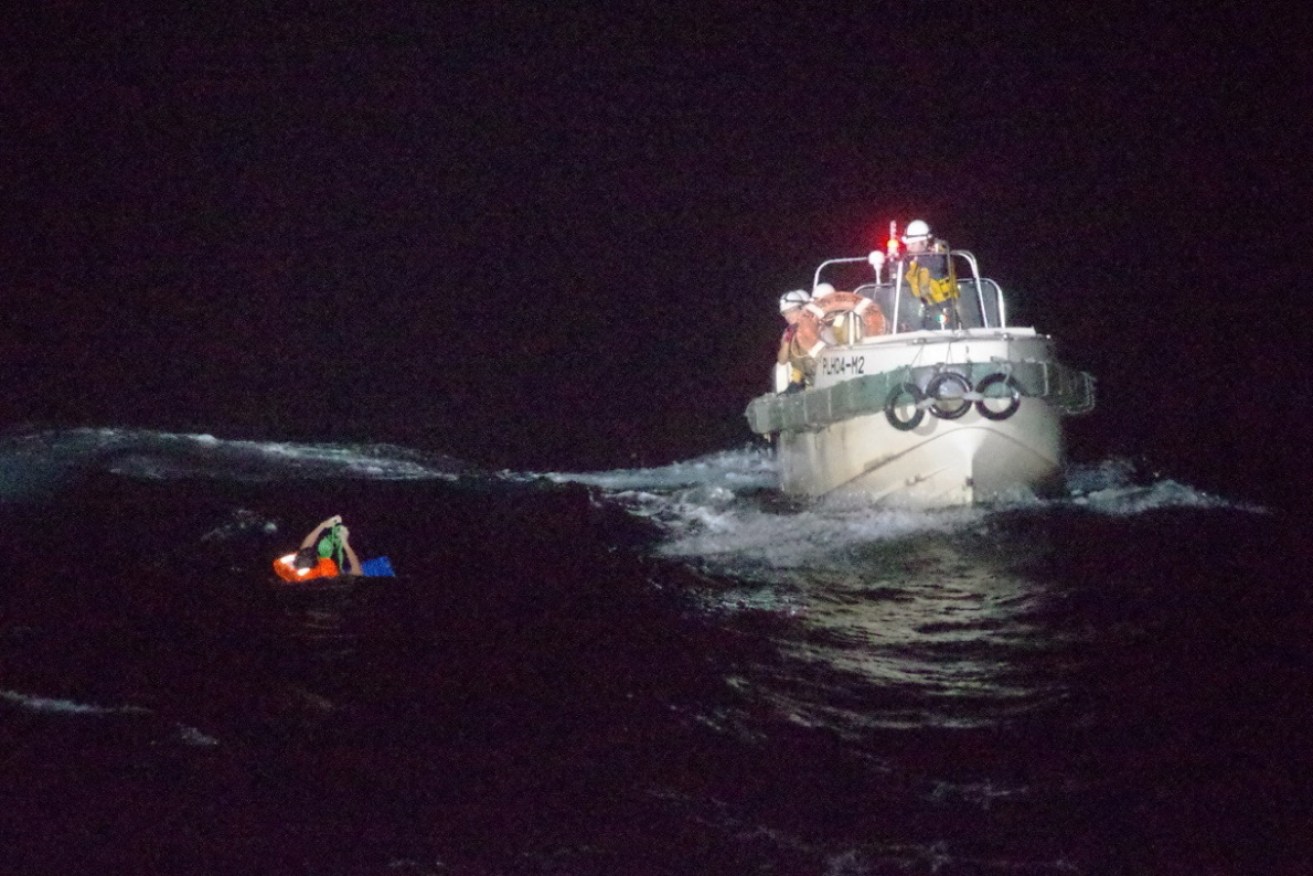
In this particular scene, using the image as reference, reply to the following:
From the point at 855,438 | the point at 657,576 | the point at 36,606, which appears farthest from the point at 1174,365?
the point at 36,606

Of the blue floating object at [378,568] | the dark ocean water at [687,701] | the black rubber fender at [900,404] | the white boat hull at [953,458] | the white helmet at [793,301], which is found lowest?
the dark ocean water at [687,701]

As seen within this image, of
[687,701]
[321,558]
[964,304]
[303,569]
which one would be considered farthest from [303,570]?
[964,304]

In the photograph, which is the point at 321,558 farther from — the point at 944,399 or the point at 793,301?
the point at 793,301

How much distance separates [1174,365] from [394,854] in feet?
133

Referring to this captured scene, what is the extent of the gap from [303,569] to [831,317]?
660cm

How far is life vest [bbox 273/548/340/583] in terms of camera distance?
491 inches

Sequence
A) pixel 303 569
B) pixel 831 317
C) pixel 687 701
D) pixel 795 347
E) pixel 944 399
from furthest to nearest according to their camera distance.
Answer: pixel 795 347 < pixel 831 317 < pixel 944 399 < pixel 303 569 < pixel 687 701

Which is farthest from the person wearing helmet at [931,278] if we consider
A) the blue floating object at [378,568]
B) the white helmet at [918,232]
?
the blue floating object at [378,568]

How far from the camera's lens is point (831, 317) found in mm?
15852

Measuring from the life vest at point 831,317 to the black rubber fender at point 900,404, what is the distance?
1.58 meters

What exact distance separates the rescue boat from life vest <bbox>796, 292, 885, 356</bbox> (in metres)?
0.02

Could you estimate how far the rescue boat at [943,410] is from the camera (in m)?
13.9

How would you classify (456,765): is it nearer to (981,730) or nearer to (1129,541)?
(981,730)

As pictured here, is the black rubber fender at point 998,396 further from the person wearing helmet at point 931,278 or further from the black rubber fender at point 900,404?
the person wearing helmet at point 931,278
